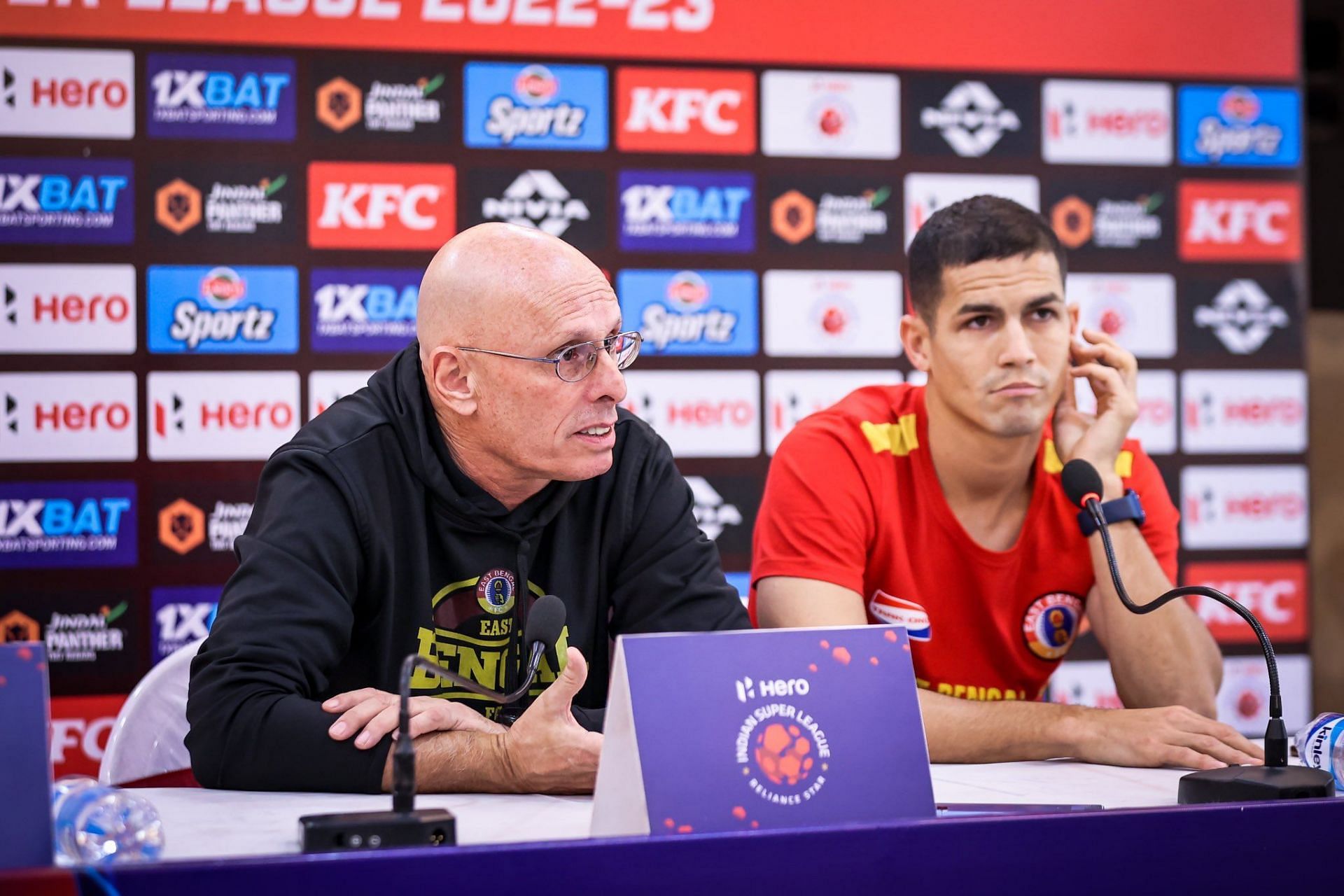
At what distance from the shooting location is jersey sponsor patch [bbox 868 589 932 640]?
215 centimetres

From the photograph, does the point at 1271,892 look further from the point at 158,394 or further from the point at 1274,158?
the point at 1274,158

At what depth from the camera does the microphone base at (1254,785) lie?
3.97 ft

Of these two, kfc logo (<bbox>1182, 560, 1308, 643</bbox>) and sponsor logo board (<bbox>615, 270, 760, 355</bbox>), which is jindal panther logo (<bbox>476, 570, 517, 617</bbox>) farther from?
kfc logo (<bbox>1182, 560, 1308, 643</bbox>)

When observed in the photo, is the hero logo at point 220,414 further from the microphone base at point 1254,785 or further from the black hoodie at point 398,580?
the microphone base at point 1254,785

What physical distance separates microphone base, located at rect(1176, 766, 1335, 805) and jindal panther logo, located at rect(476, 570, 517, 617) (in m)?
0.91

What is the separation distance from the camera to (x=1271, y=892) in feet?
3.64

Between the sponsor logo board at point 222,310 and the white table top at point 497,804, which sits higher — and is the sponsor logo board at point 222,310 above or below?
above

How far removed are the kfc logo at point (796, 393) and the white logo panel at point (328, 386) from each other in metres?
1.05

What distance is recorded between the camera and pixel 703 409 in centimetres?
344

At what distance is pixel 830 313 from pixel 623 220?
0.60 meters

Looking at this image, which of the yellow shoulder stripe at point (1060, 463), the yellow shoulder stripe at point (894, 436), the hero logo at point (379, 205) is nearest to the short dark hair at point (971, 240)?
the yellow shoulder stripe at point (894, 436)

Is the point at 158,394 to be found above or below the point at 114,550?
above

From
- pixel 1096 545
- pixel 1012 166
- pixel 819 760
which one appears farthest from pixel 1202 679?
pixel 1012 166

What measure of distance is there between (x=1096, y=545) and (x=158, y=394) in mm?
2246
